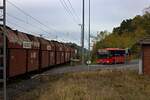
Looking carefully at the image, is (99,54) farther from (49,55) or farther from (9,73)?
(9,73)

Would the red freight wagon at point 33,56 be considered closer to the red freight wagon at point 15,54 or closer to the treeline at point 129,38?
the red freight wagon at point 15,54

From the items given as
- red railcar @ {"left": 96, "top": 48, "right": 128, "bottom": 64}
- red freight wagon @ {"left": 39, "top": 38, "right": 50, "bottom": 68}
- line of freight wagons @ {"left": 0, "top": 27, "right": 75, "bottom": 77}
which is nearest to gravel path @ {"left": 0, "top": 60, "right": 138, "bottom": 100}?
line of freight wagons @ {"left": 0, "top": 27, "right": 75, "bottom": 77}

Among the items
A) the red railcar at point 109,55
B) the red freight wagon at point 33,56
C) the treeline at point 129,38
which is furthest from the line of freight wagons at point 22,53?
the treeline at point 129,38

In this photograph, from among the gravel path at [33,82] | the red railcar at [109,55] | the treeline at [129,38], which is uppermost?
the treeline at [129,38]

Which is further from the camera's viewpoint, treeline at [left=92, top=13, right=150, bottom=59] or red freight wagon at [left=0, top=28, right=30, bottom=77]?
treeline at [left=92, top=13, right=150, bottom=59]

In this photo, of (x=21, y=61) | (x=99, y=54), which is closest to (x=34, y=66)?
(x=21, y=61)

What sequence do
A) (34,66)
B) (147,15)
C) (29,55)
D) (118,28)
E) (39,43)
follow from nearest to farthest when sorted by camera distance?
(29,55), (34,66), (39,43), (147,15), (118,28)

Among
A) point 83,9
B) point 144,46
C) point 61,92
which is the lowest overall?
point 61,92

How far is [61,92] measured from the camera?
1591cm

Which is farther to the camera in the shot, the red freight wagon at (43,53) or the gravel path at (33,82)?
the red freight wagon at (43,53)

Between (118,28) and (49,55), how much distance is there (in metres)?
82.2

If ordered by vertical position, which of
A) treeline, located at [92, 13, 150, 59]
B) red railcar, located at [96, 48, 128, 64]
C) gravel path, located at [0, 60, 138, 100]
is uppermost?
treeline, located at [92, 13, 150, 59]

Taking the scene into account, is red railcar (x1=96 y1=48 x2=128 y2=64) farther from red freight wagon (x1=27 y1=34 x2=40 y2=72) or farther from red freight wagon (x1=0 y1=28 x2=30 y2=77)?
red freight wagon (x1=0 y1=28 x2=30 y2=77)

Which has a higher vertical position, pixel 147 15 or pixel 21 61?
pixel 147 15
